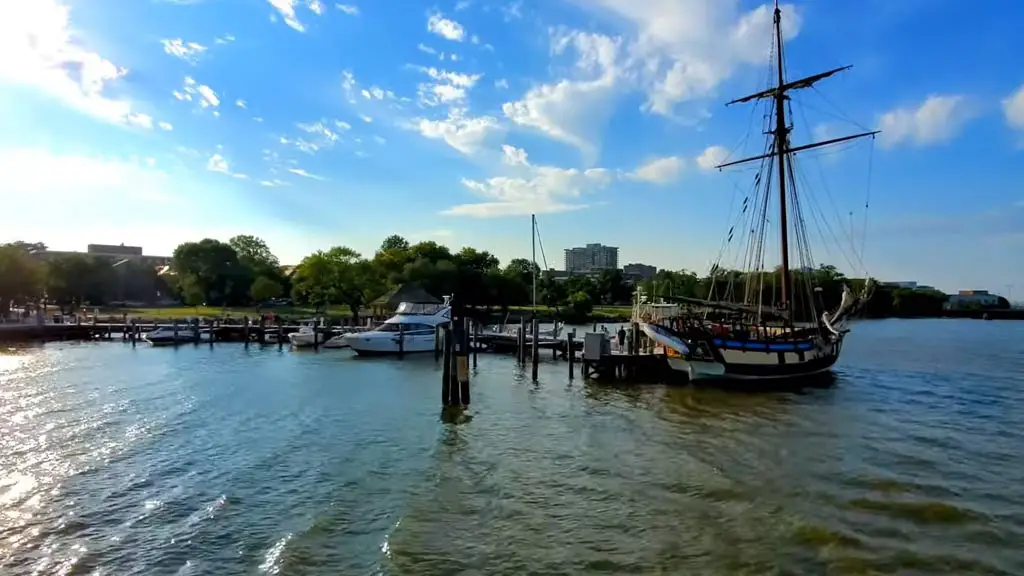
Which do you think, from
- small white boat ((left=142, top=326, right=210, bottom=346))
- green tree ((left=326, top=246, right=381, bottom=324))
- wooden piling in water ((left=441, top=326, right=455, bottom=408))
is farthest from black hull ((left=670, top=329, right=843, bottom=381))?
green tree ((left=326, top=246, right=381, bottom=324))

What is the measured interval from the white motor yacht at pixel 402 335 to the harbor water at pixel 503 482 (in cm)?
1616

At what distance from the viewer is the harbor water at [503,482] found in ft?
38.0

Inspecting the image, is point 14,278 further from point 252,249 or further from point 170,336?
point 252,249

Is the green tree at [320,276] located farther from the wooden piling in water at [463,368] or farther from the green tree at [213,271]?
the wooden piling in water at [463,368]

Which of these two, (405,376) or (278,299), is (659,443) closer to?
(405,376)

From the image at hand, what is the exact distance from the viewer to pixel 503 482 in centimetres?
1586

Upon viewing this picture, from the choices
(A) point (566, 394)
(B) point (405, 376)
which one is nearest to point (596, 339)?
(A) point (566, 394)

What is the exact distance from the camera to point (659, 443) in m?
20.1

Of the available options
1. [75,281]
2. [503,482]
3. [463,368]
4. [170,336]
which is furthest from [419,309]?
[75,281]

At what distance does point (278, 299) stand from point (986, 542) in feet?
374

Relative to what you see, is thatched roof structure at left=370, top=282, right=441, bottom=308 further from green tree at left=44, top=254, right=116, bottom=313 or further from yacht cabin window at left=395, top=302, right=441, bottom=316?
green tree at left=44, top=254, right=116, bottom=313

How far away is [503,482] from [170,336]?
150 feet

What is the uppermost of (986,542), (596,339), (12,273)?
(12,273)

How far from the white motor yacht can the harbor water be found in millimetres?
16158
